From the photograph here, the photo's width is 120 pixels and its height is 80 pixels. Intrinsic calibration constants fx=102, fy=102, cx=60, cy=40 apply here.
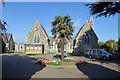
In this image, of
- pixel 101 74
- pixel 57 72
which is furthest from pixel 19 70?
pixel 101 74

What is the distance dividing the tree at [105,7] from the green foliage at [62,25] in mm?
3738

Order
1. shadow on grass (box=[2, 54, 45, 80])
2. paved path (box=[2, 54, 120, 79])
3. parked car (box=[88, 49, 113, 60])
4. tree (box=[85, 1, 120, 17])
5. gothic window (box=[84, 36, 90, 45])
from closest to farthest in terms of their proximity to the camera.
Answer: shadow on grass (box=[2, 54, 45, 80]) < paved path (box=[2, 54, 120, 79]) < tree (box=[85, 1, 120, 17]) < parked car (box=[88, 49, 113, 60]) < gothic window (box=[84, 36, 90, 45])

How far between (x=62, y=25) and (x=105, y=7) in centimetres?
651

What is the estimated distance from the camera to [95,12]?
15.3m

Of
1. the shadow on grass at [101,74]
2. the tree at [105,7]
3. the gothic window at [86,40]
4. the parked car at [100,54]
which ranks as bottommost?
the shadow on grass at [101,74]

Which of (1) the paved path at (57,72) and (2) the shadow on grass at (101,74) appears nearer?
(2) the shadow on grass at (101,74)

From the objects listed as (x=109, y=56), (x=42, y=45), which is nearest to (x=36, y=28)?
(x=42, y=45)

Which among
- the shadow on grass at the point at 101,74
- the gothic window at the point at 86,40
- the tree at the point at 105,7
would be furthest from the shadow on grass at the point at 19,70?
the gothic window at the point at 86,40

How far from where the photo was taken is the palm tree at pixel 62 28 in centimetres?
1483

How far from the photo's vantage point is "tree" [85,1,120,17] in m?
13.7

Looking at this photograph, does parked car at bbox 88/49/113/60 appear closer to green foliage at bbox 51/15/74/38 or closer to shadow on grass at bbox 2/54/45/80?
green foliage at bbox 51/15/74/38

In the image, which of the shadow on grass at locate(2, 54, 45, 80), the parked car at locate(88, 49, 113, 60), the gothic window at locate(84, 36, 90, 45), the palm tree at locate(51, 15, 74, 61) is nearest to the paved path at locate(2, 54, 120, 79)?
the shadow on grass at locate(2, 54, 45, 80)

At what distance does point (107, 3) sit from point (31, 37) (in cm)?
3008

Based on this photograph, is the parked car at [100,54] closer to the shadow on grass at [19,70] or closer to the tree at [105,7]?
the tree at [105,7]
